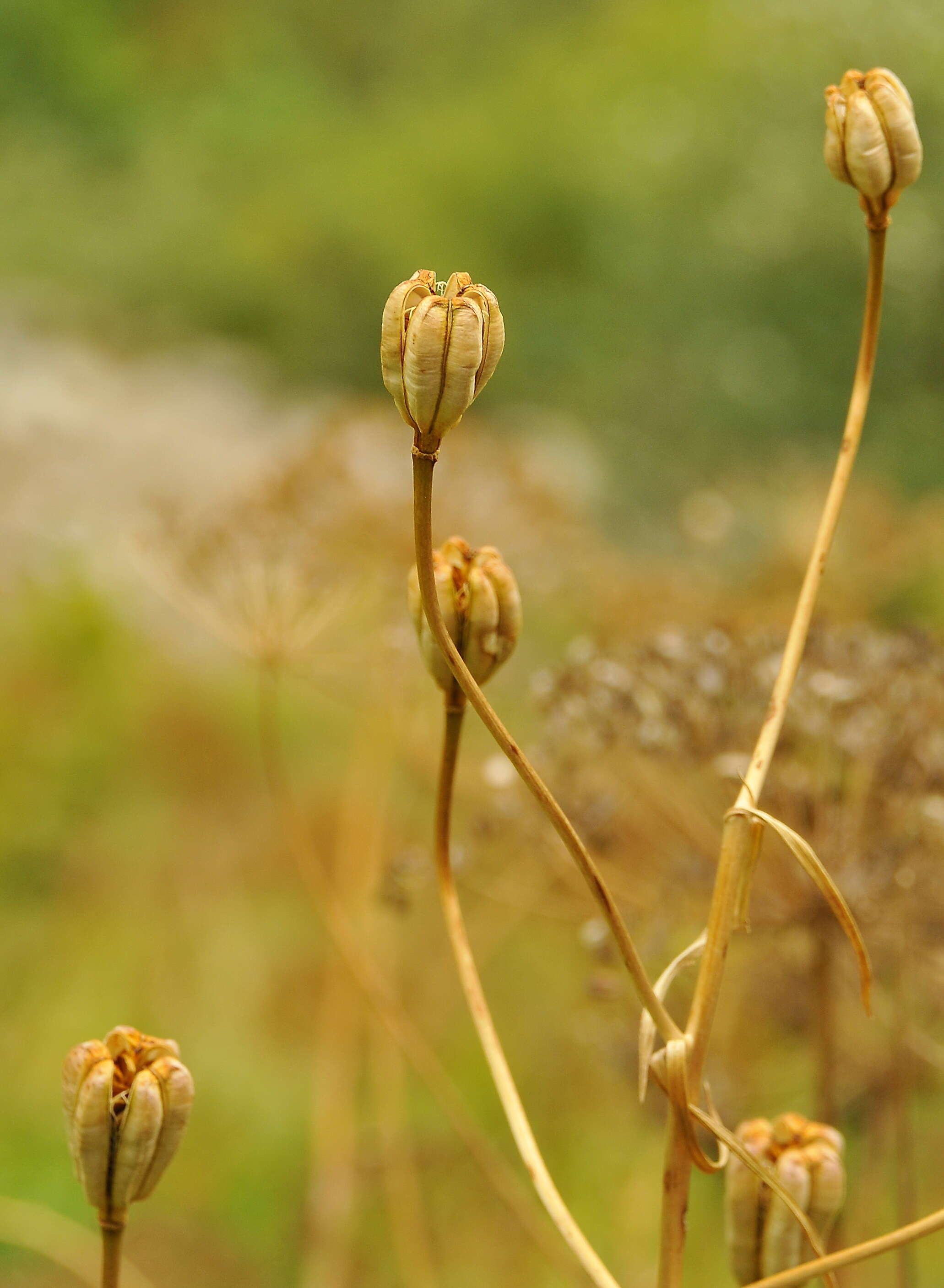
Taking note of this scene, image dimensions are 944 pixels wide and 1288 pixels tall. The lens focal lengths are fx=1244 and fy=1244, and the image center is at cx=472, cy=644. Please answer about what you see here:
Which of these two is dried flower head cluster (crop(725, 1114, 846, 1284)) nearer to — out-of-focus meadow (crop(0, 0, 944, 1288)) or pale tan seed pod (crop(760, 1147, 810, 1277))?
pale tan seed pod (crop(760, 1147, 810, 1277))

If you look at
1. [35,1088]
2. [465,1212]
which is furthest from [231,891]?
[465,1212]

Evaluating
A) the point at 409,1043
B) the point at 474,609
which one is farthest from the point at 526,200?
the point at 474,609

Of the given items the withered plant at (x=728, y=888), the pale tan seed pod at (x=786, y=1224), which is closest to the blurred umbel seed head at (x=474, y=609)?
the withered plant at (x=728, y=888)

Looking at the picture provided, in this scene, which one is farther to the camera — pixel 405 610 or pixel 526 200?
pixel 526 200

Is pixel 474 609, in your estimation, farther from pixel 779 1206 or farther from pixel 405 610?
pixel 405 610

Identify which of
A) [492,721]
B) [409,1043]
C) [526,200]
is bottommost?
[409,1043]

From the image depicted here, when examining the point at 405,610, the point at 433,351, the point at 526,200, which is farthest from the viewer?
the point at 526,200

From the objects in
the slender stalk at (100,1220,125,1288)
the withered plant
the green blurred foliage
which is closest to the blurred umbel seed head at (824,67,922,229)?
the withered plant
